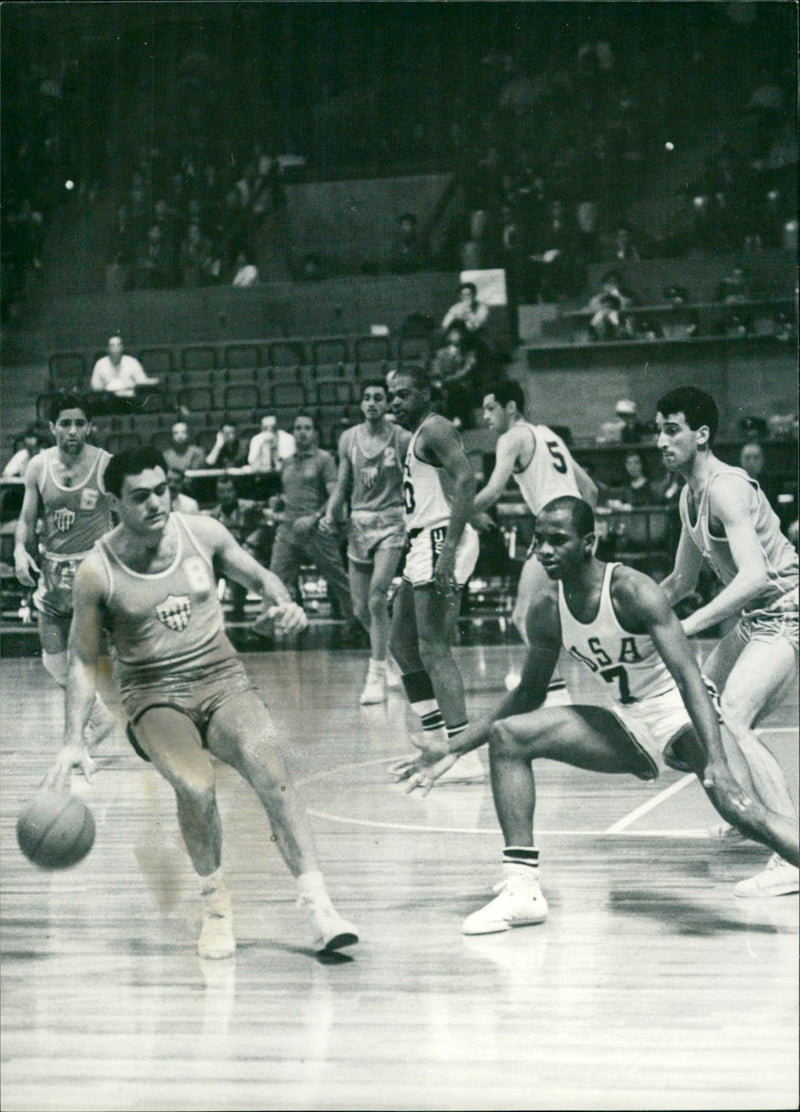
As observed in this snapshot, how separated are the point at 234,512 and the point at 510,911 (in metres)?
8.66

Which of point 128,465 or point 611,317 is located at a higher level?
point 611,317

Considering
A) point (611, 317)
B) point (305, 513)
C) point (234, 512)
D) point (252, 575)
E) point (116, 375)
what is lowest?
point (234, 512)

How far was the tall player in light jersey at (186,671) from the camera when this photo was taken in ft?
13.8

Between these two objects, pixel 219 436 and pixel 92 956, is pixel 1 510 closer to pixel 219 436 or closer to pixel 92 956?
pixel 219 436

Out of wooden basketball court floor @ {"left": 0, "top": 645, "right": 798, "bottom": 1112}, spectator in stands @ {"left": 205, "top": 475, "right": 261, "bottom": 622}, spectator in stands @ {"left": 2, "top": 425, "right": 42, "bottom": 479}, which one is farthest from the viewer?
spectator in stands @ {"left": 2, "top": 425, "right": 42, "bottom": 479}

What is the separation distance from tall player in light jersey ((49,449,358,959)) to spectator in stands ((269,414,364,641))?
5804mm

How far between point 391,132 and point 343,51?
2038 mm

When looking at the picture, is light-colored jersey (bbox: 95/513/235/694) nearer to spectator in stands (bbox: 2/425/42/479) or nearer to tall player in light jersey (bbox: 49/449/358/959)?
tall player in light jersey (bbox: 49/449/358/959)

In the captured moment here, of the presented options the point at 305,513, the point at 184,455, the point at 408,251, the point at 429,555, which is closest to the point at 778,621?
the point at 429,555

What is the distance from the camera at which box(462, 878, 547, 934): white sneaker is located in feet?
14.5

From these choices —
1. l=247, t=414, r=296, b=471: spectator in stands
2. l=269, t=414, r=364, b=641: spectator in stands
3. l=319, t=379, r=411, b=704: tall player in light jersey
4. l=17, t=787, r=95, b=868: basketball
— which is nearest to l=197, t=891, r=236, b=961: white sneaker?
l=17, t=787, r=95, b=868: basketball

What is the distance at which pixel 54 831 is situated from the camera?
14.1 feet

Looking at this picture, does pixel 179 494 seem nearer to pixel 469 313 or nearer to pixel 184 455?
pixel 184 455

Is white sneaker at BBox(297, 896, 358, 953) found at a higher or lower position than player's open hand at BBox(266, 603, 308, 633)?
lower
